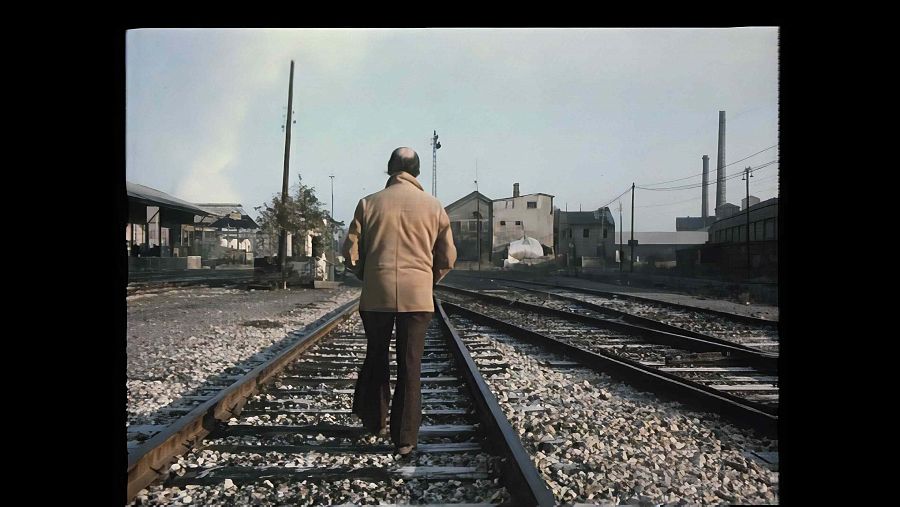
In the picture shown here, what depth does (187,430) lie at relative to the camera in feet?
Result: 10.8

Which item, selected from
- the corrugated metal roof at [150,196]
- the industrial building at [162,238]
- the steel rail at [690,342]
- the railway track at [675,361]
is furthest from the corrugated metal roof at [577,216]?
the industrial building at [162,238]

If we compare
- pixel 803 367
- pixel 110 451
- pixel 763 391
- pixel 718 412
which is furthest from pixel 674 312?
pixel 110 451

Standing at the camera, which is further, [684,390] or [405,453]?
[684,390]

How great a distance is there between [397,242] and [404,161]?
41 centimetres

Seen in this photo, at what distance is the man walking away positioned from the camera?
3002 millimetres

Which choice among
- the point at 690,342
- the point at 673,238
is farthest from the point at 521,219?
the point at 673,238

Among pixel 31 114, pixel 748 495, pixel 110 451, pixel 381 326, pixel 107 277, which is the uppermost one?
pixel 31 114

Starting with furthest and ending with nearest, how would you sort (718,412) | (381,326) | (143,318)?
(143,318), (718,412), (381,326)

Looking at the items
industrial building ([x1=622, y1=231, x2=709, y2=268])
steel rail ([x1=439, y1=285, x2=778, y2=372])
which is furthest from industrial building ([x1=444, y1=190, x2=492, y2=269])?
industrial building ([x1=622, y1=231, x2=709, y2=268])

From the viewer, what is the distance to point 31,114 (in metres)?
1.80

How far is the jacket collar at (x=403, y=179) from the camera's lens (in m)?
3.04

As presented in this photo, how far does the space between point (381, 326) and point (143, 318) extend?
8.79 meters

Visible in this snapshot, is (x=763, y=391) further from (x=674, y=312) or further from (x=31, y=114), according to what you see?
(x=674, y=312)

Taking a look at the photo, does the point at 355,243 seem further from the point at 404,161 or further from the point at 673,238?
the point at 673,238
